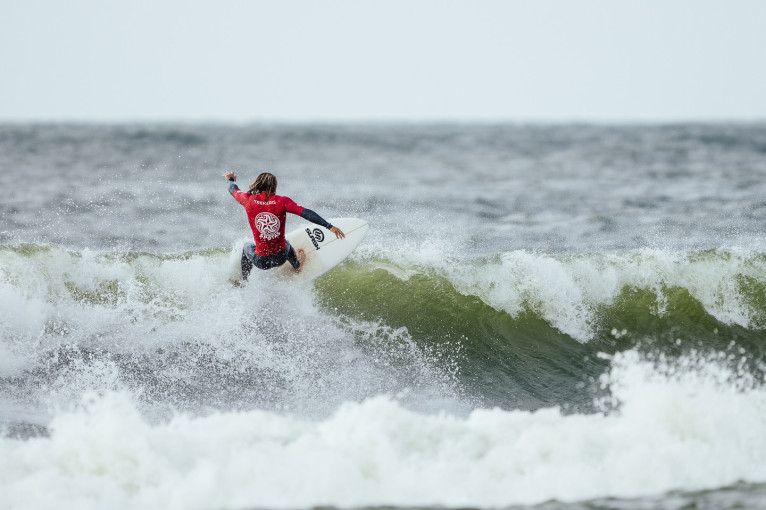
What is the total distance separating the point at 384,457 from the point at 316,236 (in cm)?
409

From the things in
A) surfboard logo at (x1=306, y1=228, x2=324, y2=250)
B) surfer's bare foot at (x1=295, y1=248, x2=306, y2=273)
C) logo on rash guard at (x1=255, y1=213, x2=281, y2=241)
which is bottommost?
surfer's bare foot at (x1=295, y1=248, x2=306, y2=273)

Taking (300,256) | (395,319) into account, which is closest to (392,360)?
(395,319)

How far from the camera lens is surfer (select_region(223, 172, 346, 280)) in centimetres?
729

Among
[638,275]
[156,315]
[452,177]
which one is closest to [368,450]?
[156,315]

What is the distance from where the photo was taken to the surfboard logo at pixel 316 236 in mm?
8594

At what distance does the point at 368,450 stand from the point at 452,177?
61.2 feet

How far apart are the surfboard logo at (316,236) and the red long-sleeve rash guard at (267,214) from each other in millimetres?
1026

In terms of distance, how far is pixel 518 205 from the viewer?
52.7 ft

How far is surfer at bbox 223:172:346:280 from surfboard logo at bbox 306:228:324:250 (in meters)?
0.74

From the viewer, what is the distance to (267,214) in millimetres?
7332

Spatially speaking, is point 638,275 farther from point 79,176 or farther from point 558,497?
point 79,176

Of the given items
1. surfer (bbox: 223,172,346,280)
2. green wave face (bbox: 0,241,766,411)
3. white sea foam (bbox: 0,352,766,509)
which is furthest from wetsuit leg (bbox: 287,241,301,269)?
white sea foam (bbox: 0,352,766,509)

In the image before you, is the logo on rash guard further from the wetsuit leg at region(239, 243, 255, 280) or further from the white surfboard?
the white surfboard

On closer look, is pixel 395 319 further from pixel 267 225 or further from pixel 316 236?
pixel 267 225
